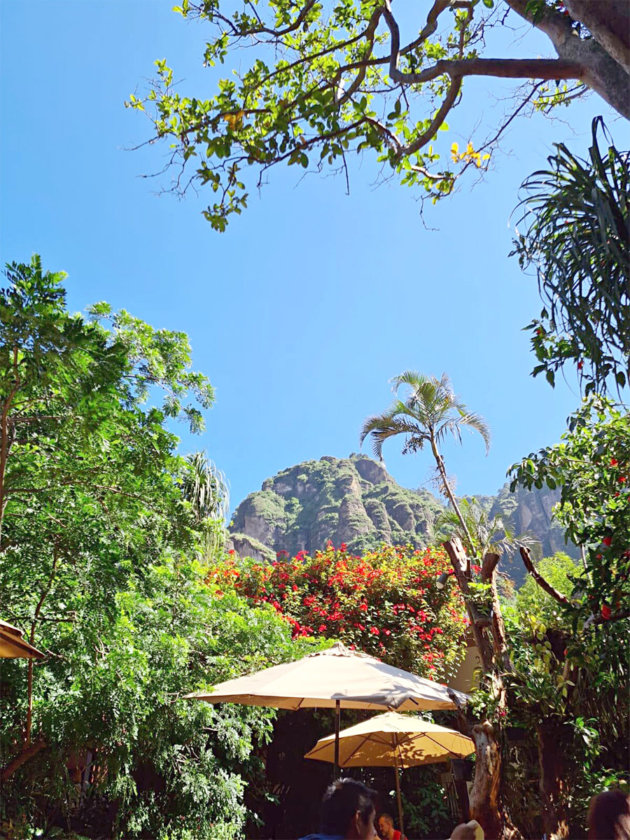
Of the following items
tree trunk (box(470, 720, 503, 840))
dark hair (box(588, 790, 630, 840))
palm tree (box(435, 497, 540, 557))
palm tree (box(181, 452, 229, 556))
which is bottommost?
tree trunk (box(470, 720, 503, 840))

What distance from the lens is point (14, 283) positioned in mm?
3674

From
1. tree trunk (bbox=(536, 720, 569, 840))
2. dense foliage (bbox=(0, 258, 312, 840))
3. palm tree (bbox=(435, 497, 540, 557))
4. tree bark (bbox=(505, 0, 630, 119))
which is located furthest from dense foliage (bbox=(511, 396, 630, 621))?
palm tree (bbox=(435, 497, 540, 557))

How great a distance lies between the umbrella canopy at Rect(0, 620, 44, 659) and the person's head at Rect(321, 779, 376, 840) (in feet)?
6.27

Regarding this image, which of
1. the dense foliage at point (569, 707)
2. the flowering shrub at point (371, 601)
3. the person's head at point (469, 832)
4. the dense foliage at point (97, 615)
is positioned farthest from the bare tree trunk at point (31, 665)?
the flowering shrub at point (371, 601)

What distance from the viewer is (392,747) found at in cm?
653

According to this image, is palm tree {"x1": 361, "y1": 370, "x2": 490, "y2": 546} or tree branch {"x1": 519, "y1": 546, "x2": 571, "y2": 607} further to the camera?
palm tree {"x1": 361, "y1": 370, "x2": 490, "y2": 546}

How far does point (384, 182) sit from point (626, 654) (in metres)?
4.43

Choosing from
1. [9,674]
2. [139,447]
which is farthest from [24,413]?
[9,674]

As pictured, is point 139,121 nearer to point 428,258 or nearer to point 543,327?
point 543,327

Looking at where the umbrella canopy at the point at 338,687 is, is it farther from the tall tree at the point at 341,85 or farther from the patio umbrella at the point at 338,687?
the tall tree at the point at 341,85

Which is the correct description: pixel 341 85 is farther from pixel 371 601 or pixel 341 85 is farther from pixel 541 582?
pixel 371 601

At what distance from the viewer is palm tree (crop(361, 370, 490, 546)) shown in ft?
36.9

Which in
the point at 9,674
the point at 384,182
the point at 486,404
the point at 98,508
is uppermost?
the point at 486,404

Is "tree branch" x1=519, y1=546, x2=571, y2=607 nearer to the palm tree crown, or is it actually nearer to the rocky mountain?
the palm tree crown
